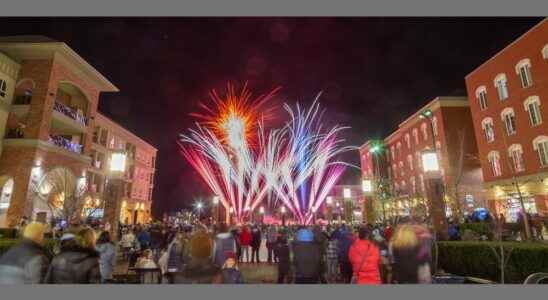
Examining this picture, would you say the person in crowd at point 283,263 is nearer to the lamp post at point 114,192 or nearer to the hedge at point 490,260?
the hedge at point 490,260

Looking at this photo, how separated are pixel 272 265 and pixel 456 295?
28.6ft

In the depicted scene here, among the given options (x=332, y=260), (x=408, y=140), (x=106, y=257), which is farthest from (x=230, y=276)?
(x=408, y=140)

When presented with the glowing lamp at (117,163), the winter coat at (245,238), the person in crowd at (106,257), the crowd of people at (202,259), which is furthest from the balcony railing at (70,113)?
the crowd of people at (202,259)

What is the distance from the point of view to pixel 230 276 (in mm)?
5598

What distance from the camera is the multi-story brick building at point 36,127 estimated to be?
63.0ft

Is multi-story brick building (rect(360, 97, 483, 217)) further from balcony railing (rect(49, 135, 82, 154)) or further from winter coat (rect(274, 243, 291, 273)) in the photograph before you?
balcony railing (rect(49, 135, 82, 154))

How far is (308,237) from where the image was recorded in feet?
23.9

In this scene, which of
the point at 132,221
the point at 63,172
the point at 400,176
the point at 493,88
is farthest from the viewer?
the point at 400,176

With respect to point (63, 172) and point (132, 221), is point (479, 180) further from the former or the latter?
point (132, 221)

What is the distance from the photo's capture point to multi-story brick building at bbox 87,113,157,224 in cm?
3591

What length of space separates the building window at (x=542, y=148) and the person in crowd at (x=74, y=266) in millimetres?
27665

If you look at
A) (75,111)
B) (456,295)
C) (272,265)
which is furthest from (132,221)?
(456,295)

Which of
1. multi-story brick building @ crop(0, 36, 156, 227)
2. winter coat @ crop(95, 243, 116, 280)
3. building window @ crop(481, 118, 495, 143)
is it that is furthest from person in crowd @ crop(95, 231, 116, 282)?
building window @ crop(481, 118, 495, 143)

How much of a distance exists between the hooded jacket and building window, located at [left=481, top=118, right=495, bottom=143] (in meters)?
27.1
